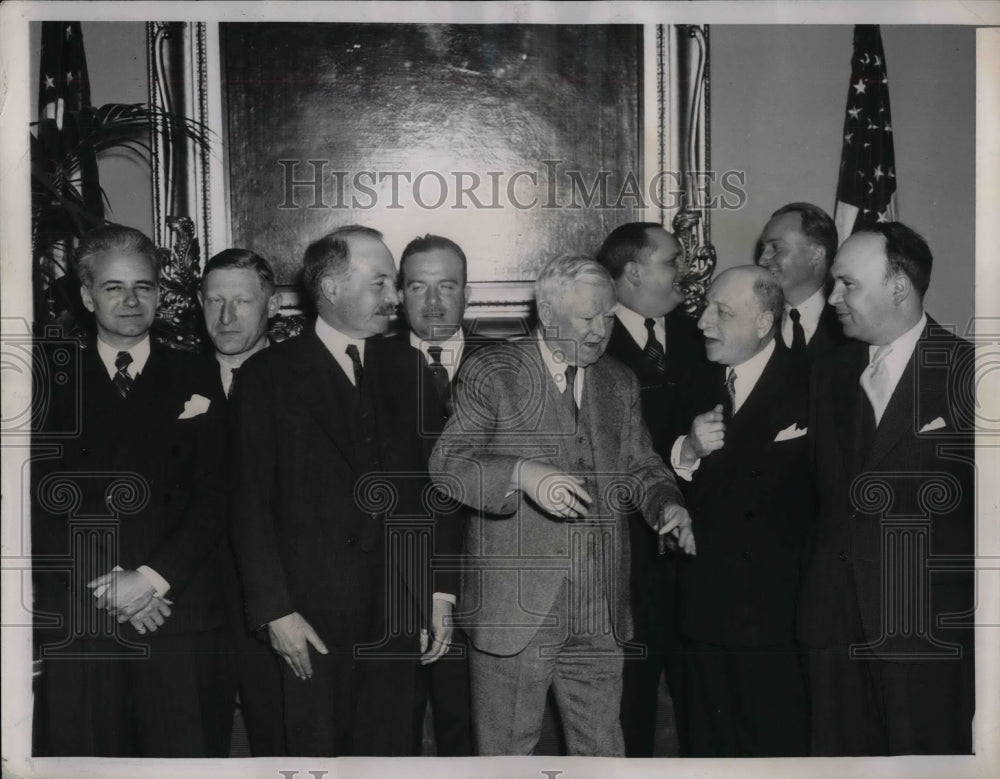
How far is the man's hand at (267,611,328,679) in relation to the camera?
353cm

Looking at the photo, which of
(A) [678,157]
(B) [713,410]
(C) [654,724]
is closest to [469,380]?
(B) [713,410]

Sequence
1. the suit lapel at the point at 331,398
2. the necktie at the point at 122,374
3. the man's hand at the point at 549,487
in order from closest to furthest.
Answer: the man's hand at the point at 549,487, the suit lapel at the point at 331,398, the necktie at the point at 122,374

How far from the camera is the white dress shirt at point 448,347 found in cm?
357

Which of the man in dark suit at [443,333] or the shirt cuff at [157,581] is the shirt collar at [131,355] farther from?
the man in dark suit at [443,333]

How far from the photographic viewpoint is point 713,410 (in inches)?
141

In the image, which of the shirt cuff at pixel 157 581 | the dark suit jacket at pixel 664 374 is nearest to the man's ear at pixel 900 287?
the dark suit jacket at pixel 664 374

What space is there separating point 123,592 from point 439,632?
1101 millimetres

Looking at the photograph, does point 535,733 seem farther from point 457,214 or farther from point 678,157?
point 678,157

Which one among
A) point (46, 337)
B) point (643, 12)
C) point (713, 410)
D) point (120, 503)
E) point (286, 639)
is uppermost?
point (643, 12)

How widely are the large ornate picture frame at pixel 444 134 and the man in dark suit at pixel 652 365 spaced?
70 millimetres

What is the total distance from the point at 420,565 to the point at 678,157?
165 centimetres

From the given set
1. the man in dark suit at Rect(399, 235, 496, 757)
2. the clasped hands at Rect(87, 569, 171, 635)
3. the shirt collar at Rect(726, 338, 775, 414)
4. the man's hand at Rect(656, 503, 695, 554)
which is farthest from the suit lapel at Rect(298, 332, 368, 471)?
the shirt collar at Rect(726, 338, 775, 414)

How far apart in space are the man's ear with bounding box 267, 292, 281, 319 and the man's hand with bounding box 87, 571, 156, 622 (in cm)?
100

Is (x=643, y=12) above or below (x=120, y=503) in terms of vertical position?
above
